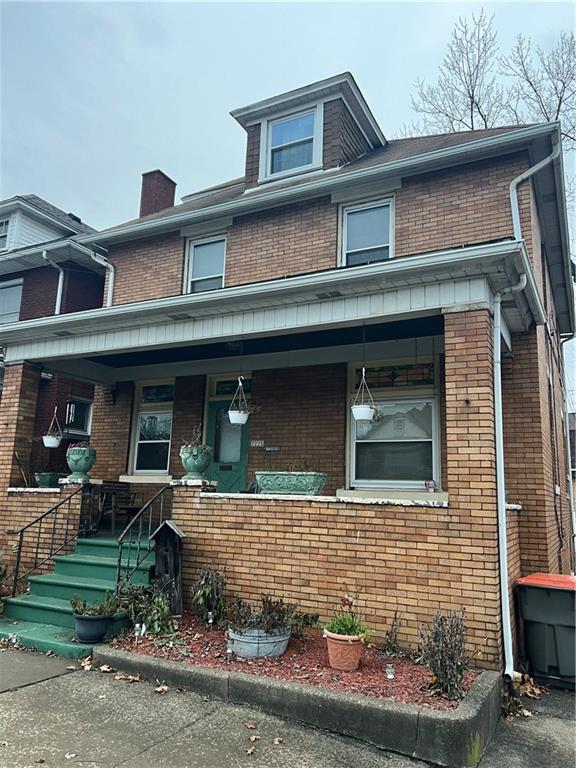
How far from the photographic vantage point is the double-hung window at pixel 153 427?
1028cm

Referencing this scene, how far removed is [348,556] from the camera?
580cm

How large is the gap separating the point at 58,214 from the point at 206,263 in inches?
338

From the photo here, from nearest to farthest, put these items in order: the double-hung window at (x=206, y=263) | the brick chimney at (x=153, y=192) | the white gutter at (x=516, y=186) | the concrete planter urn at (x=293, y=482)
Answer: the concrete planter urn at (x=293, y=482) < the white gutter at (x=516, y=186) < the double-hung window at (x=206, y=263) < the brick chimney at (x=153, y=192)

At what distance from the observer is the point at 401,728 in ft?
12.7

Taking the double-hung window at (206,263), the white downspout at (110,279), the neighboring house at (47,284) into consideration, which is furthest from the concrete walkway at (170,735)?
the white downspout at (110,279)

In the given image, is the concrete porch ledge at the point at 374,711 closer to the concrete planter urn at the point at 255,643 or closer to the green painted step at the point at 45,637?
the concrete planter urn at the point at 255,643

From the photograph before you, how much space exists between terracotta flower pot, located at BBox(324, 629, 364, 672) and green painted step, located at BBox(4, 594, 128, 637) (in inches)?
126

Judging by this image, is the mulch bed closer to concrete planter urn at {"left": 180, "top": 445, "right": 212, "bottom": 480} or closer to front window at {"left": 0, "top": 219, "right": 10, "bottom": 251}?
concrete planter urn at {"left": 180, "top": 445, "right": 212, "bottom": 480}

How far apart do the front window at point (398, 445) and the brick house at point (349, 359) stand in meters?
0.03

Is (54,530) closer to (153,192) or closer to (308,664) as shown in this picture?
(308,664)

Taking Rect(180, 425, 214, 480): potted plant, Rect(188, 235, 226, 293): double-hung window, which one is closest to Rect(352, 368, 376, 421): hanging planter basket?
Rect(180, 425, 214, 480): potted plant

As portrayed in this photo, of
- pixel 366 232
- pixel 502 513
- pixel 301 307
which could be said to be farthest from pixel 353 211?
pixel 502 513

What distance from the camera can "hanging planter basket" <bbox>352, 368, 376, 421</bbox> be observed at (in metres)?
6.67

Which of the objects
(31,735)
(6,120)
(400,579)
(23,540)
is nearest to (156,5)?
(6,120)
